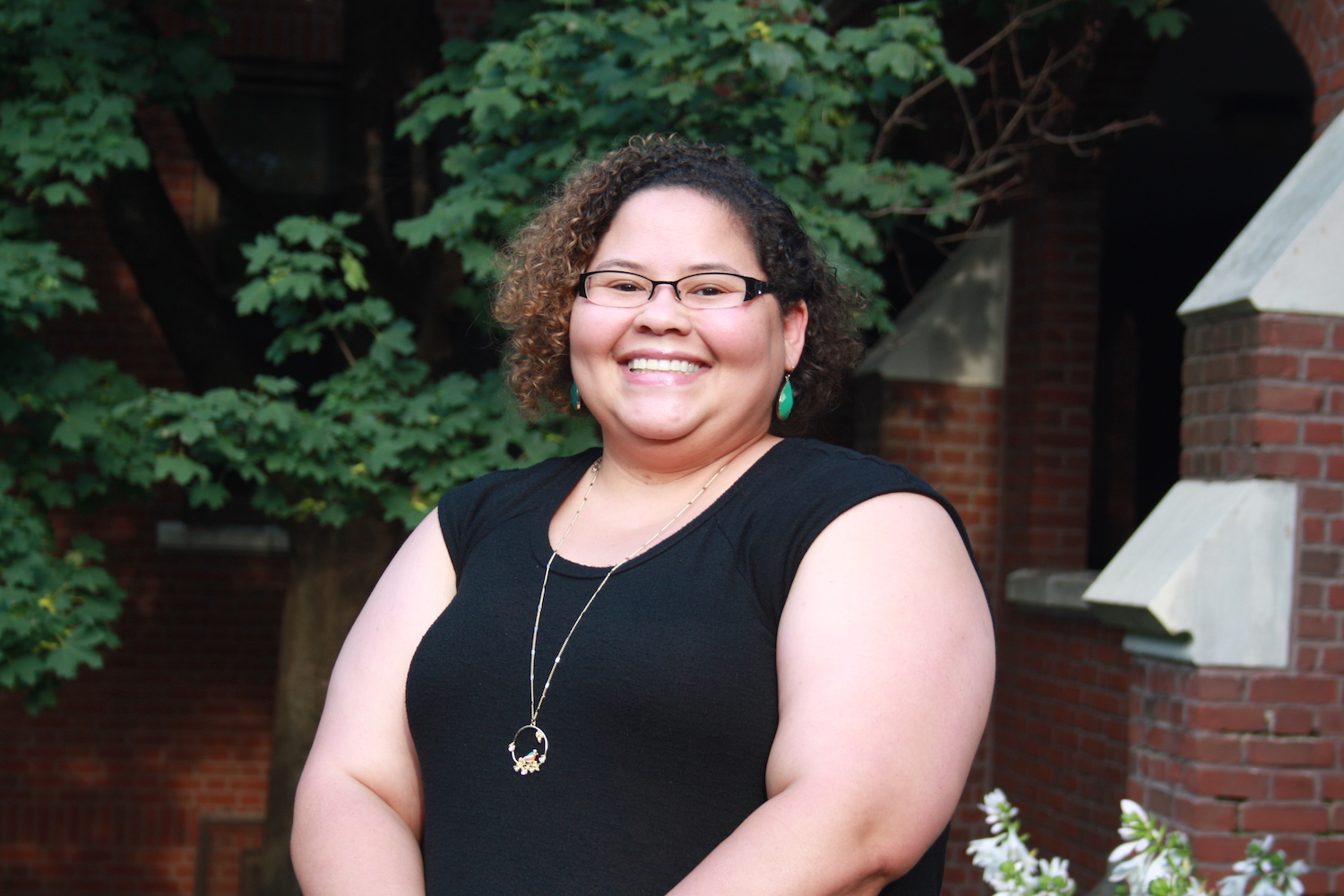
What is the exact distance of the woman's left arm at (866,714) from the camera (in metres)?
1.35

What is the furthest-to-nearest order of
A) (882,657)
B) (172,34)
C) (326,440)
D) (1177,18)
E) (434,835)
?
(172,34)
(1177,18)
(326,440)
(434,835)
(882,657)

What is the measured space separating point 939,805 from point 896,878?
0.47 feet

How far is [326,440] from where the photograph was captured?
462 cm

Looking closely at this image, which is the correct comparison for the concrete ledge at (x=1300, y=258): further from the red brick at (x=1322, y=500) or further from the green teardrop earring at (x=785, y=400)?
the green teardrop earring at (x=785, y=400)

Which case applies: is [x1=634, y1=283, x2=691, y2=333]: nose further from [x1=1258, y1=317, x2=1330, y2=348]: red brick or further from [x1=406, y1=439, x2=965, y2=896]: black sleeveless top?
[x1=1258, y1=317, x2=1330, y2=348]: red brick

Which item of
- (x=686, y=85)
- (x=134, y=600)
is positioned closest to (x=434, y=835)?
(x=686, y=85)

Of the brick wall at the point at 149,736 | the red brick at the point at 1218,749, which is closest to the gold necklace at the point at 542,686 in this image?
the red brick at the point at 1218,749

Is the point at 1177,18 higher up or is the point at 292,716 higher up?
the point at 1177,18

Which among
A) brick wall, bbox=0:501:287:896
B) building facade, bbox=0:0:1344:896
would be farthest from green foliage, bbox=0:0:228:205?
brick wall, bbox=0:501:287:896

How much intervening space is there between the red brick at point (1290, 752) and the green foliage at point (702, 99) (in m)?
1.84

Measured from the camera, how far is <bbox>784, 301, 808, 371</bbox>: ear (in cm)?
188

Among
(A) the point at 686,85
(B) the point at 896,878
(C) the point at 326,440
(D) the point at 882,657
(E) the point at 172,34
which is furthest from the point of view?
(E) the point at 172,34

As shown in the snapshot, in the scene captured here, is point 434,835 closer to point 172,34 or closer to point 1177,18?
point 1177,18

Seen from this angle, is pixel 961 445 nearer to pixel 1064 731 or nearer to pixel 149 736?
pixel 1064 731
